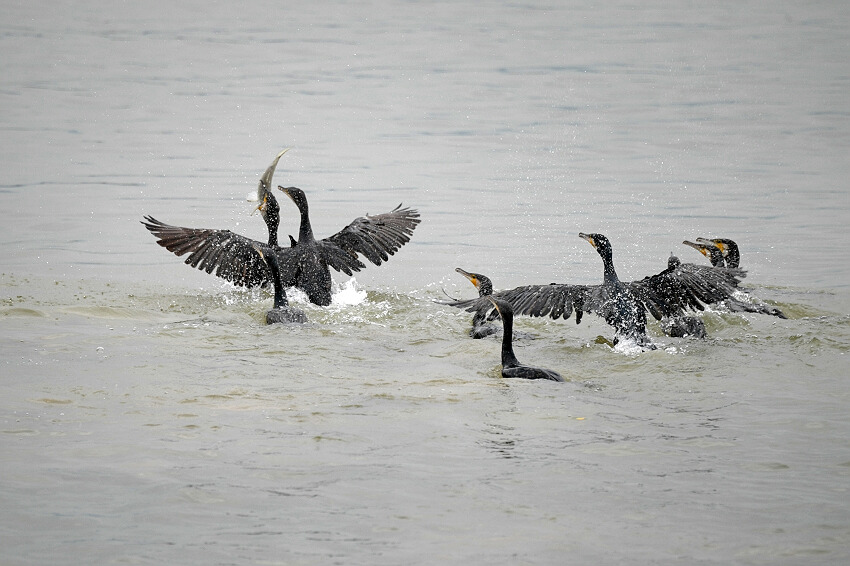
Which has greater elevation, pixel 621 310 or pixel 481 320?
pixel 621 310

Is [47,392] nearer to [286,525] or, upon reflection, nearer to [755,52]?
[286,525]

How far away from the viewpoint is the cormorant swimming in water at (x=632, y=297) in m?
9.35

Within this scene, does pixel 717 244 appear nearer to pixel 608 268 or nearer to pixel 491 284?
pixel 608 268

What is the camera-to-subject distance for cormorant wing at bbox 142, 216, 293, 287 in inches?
429

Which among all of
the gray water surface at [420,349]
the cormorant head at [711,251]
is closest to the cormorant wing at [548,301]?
the gray water surface at [420,349]

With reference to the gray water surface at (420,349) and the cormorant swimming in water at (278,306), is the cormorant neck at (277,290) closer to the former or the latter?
the cormorant swimming in water at (278,306)

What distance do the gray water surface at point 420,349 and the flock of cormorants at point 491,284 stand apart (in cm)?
25

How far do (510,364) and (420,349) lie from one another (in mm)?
1242

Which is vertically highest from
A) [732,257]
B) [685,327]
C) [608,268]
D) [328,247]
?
[732,257]

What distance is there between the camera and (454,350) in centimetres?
944

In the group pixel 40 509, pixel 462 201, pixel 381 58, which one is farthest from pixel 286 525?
pixel 381 58

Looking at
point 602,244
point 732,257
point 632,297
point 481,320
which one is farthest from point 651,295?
point 732,257

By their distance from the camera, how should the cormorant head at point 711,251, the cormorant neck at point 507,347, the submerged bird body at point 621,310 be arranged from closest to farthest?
the cormorant neck at point 507,347 → the submerged bird body at point 621,310 → the cormorant head at point 711,251

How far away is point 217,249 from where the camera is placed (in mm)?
10984
